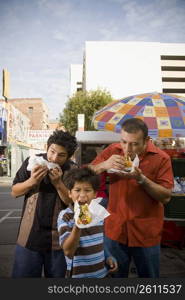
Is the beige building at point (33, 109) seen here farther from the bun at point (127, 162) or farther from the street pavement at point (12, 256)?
the bun at point (127, 162)

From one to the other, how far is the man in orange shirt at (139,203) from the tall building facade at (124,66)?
4142cm

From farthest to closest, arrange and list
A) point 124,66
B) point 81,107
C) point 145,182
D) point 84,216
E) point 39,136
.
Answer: point 124,66, point 81,107, point 39,136, point 145,182, point 84,216

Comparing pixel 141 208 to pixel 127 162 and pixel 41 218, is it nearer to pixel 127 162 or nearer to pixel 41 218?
pixel 127 162

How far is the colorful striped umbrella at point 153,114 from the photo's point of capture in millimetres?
3447

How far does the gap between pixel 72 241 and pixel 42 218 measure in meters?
0.44

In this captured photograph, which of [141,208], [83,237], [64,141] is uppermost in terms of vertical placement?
[64,141]

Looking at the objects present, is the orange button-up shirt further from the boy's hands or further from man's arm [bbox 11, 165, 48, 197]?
man's arm [bbox 11, 165, 48, 197]

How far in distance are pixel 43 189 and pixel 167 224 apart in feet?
11.3

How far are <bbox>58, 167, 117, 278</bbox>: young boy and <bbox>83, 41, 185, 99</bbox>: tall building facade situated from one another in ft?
137

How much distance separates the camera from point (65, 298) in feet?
4.22

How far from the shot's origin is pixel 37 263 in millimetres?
1790

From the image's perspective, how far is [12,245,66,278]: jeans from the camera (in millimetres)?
1765

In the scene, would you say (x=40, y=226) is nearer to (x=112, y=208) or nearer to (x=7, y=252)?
(x=112, y=208)

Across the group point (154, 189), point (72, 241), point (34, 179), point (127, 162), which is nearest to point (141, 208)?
point (154, 189)
